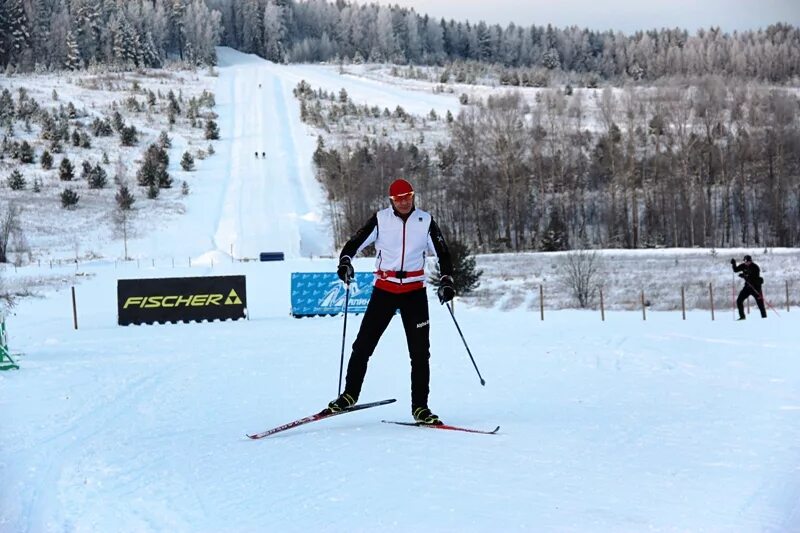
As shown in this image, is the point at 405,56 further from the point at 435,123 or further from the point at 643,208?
the point at 643,208

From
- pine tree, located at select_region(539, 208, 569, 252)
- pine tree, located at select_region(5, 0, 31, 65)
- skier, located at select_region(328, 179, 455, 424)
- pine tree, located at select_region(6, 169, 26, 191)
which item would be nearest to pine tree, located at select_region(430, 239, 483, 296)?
pine tree, located at select_region(539, 208, 569, 252)

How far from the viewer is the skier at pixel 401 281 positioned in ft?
19.2

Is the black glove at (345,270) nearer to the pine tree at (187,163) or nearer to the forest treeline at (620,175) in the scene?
the forest treeline at (620,175)

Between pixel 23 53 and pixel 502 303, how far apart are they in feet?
240

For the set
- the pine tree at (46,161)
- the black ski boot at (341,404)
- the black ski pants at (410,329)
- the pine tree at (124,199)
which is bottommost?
the black ski boot at (341,404)

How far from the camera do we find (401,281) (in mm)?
5898

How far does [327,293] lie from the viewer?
71.3 ft

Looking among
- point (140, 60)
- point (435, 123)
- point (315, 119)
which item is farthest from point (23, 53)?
point (435, 123)

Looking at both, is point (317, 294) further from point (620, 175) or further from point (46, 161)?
point (46, 161)

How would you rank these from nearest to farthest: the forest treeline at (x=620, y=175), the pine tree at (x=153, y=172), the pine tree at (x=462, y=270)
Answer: the pine tree at (x=462, y=270)
the forest treeline at (x=620, y=175)
the pine tree at (x=153, y=172)

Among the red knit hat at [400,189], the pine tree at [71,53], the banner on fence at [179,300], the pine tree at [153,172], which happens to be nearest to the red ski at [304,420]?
the red knit hat at [400,189]

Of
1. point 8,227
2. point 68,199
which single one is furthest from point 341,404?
point 68,199

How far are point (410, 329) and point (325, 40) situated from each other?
14229cm

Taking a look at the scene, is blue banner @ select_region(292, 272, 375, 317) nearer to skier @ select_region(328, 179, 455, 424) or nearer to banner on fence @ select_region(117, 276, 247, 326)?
banner on fence @ select_region(117, 276, 247, 326)
